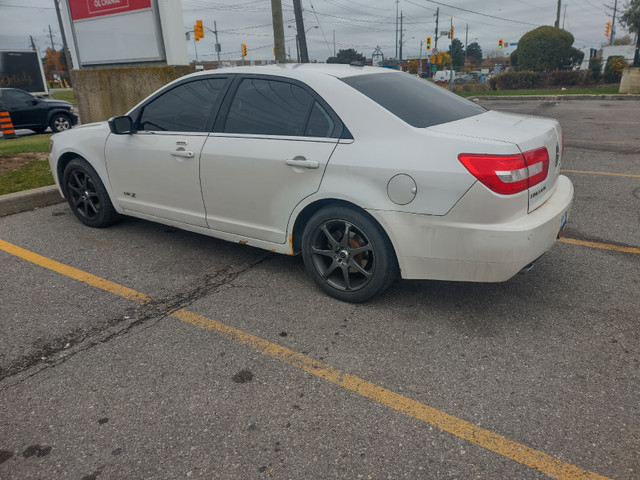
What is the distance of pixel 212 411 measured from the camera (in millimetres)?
2438

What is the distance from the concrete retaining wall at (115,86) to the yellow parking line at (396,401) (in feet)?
17.7

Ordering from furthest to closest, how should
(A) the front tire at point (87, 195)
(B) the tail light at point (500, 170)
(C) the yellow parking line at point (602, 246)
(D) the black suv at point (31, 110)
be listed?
1. (D) the black suv at point (31, 110)
2. (A) the front tire at point (87, 195)
3. (C) the yellow parking line at point (602, 246)
4. (B) the tail light at point (500, 170)

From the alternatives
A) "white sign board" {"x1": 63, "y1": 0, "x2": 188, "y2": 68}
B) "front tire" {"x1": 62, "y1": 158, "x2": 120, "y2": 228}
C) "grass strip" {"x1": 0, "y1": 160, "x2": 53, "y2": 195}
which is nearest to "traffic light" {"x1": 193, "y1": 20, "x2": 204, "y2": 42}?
"white sign board" {"x1": 63, "y1": 0, "x2": 188, "y2": 68}

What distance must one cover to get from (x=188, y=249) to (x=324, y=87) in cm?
206

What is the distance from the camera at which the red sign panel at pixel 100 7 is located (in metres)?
8.16

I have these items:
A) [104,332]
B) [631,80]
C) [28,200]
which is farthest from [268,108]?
[631,80]

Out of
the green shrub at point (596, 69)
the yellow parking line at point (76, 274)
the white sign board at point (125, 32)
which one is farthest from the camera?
the green shrub at point (596, 69)

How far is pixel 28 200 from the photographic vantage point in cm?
596

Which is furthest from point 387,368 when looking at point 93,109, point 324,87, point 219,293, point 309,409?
point 93,109

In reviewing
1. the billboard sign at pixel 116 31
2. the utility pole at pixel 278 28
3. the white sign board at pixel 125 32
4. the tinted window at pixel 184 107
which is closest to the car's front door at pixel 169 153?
the tinted window at pixel 184 107

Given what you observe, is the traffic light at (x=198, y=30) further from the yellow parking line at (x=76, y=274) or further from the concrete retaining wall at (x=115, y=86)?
the yellow parking line at (x=76, y=274)

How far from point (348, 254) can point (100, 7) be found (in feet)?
25.4

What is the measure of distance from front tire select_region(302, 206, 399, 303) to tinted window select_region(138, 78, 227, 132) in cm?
134

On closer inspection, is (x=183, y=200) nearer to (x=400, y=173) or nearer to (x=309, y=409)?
(x=400, y=173)
